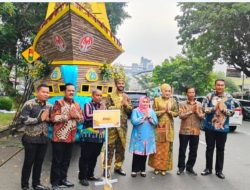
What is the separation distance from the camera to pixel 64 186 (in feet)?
18.2

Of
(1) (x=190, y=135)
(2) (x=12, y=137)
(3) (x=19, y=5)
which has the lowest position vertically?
(2) (x=12, y=137)

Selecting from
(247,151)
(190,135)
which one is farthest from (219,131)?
(247,151)

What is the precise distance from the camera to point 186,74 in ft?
171

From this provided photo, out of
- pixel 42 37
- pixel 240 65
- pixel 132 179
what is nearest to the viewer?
pixel 132 179

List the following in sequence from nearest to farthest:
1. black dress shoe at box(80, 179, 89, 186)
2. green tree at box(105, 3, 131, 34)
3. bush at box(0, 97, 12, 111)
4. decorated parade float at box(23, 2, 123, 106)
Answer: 1. black dress shoe at box(80, 179, 89, 186)
2. decorated parade float at box(23, 2, 123, 106)
3. bush at box(0, 97, 12, 111)
4. green tree at box(105, 3, 131, 34)

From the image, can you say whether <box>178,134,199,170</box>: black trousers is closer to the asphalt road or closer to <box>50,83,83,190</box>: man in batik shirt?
the asphalt road

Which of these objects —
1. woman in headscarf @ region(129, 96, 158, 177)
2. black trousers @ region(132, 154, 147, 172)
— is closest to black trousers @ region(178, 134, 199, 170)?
woman in headscarf @ region(129, 96, 158, 177)

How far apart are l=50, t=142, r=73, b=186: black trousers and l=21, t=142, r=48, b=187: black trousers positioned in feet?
0.61

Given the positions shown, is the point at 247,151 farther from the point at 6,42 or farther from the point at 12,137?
the point at 6,42

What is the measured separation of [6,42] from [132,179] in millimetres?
9794

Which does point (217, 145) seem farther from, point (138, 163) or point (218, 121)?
point (138, 163)

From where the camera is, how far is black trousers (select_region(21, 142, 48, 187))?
5.20 metres

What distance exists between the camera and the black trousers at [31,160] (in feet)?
17.0

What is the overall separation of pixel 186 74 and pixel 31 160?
158 ft
